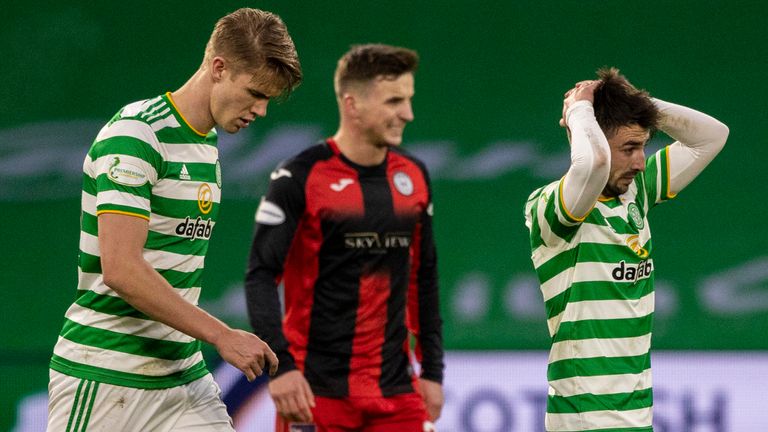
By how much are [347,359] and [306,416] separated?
318mm

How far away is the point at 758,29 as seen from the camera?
244 inches

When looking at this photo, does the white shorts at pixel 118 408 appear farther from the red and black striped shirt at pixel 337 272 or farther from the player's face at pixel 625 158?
the player's face at pixel 625 158

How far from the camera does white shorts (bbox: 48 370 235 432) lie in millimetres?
3139

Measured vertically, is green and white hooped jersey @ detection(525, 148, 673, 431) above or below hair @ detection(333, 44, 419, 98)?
below

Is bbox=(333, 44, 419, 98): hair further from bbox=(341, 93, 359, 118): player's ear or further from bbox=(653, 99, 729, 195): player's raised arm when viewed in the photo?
bbox=(653, 99, 729, 195): player's raised arm

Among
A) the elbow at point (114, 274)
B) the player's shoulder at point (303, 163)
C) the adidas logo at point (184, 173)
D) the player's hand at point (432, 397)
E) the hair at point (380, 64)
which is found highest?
the hair at point (380, 64)

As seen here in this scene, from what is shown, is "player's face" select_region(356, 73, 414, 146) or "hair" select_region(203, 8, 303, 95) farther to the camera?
"player's face" select_region(356, 73, 414, 146)

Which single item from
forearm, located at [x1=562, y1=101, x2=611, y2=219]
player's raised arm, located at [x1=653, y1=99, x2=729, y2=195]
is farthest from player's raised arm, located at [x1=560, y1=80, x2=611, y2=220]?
player's raised arm, located at [x1=653, y1=99, x2=729, y2=195]

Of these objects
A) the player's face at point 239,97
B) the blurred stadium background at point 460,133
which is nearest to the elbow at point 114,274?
the player's face at point 239,97

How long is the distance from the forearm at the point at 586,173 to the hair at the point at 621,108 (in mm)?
180

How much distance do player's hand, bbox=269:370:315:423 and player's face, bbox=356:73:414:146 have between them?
887mm

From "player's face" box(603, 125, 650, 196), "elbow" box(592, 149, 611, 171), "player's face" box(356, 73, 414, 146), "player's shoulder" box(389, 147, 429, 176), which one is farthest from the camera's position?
"player's shoulder" box(389, 147, 429, 176)

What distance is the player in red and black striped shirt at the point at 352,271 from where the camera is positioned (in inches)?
159

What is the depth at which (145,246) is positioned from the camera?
3.18m
